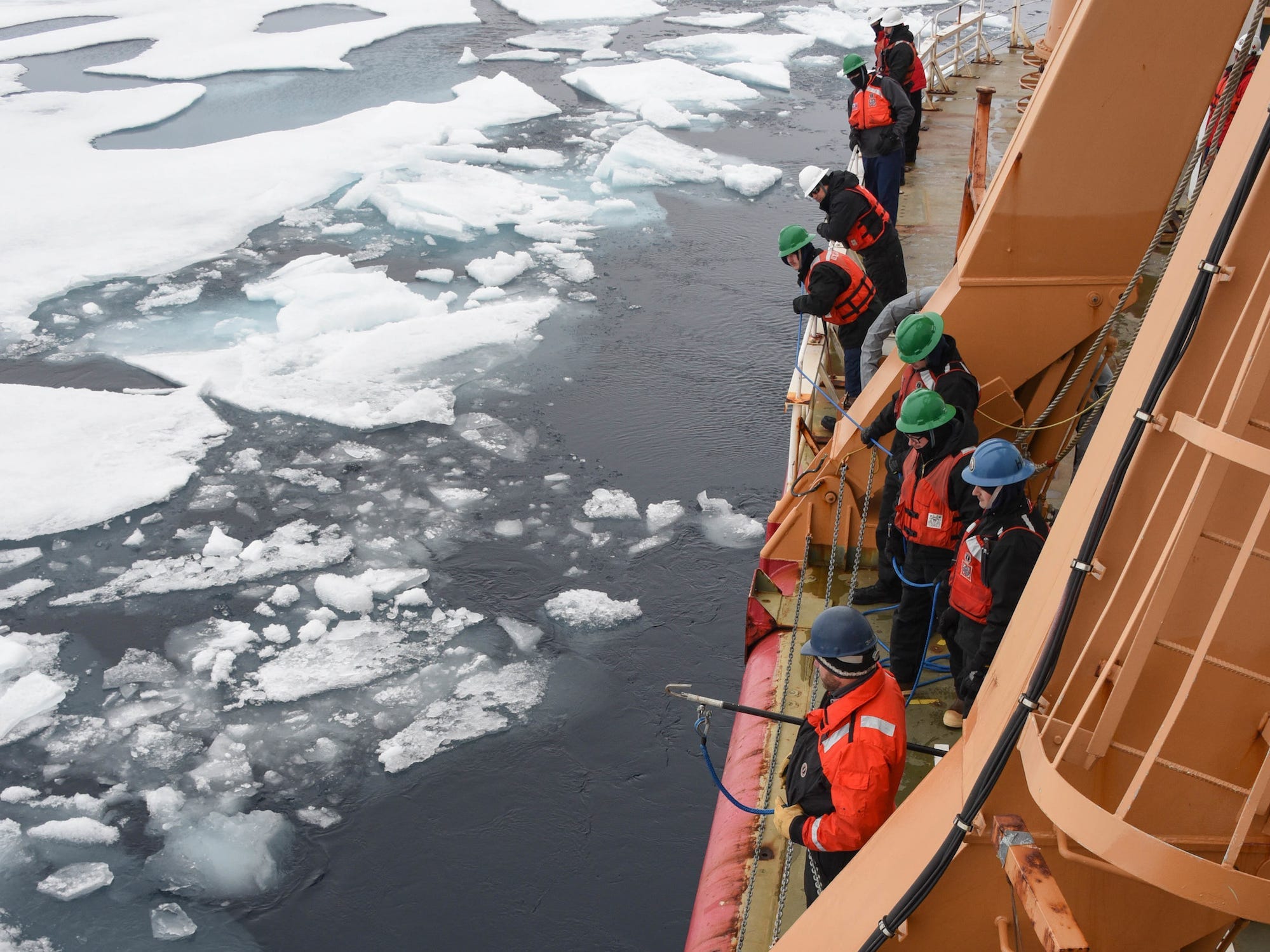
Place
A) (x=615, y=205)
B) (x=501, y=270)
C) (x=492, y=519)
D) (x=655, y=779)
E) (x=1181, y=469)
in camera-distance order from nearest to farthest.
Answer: (x=1181, y=469) → (x=655, y=779) → (x=492, y=519) → (x=501, y=270) → (x=615, y=205)

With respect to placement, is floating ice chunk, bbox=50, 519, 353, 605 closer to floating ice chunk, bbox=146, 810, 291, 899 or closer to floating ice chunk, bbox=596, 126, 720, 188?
floating ice chunk, bbox=146, 810, 291, 899

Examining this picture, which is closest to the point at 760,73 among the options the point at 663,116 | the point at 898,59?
the point at 663,116

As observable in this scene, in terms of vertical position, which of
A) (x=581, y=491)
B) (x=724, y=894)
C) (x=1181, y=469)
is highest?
(x=1181, y=469)

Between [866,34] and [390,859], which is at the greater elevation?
[866,34]

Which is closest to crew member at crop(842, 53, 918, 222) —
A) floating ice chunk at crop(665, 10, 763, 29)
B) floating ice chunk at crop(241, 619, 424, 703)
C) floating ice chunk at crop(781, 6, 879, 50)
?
floating ice chunk at crop(241, 619, 424, 703)

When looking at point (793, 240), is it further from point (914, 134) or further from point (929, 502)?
point (914, 134)

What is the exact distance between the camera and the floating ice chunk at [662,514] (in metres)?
7.17

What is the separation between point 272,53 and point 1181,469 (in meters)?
18.4

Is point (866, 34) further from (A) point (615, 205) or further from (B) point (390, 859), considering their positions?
(B) point (390, 859)

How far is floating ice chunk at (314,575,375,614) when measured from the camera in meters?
6.25

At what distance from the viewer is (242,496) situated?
24.1 feet

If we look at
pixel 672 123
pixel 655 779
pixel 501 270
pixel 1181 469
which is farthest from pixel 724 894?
pixel 672 123

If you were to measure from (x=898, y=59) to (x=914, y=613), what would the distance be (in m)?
6.04

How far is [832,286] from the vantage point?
5.39 m
